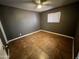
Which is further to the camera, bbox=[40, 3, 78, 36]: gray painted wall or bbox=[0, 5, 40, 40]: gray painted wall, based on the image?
bbox=[40, 3, 78, 36]: gray painted wall

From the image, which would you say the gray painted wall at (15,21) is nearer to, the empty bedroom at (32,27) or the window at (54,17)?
the empty bedroom at (32,27)

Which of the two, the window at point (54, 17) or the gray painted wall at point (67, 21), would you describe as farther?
the window at point (54, 17)

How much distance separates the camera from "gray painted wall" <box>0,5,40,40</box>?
277 cm

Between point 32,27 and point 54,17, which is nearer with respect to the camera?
point 54,17

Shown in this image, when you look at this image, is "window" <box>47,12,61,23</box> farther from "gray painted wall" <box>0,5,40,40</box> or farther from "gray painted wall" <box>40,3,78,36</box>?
"gray painted wall" <box>0,5,40,40</box>

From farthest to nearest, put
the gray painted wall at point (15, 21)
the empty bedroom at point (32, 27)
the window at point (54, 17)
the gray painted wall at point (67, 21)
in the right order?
the window at point (54, 17), the gray painted wall at point (67, 21), the gray painted wall at point (15, 21), the empty bedroom at point (32, 27)

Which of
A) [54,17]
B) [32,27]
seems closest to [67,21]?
[54,17]

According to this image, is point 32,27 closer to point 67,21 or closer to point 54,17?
A: point 54,17

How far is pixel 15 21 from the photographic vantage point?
3236 mm

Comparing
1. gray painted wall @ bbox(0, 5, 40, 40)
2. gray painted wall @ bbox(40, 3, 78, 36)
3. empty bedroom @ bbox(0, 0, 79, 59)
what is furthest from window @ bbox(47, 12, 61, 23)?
gray painted wall @ bbox(0, 5, 40, 40)

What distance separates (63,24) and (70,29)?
55 cm

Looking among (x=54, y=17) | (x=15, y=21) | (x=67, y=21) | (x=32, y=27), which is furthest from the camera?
(x=32, y=27)

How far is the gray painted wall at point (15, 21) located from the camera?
2.77 meters

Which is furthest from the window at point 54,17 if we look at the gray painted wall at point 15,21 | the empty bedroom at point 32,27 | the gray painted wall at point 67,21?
the gray painted wall at point 15,21
